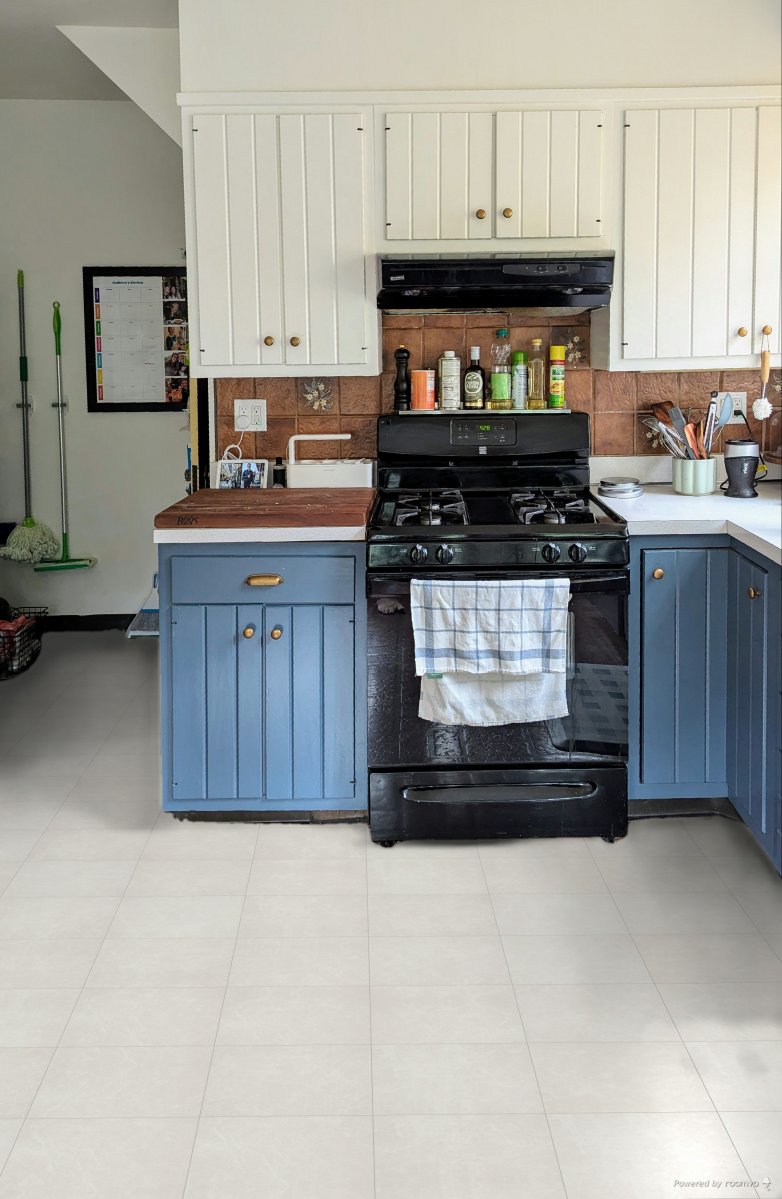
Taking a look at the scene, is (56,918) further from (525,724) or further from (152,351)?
(152,351)

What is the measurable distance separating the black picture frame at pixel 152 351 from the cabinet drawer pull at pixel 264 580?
2.58 metres

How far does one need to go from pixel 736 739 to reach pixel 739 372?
4.18 feet

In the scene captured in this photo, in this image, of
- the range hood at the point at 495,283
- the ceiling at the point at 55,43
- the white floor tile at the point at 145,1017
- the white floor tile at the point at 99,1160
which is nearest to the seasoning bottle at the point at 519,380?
the range hood at the point at 495,283

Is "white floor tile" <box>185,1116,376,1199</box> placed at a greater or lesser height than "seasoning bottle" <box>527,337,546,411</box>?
lesser

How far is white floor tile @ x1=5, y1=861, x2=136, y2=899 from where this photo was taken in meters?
2.92

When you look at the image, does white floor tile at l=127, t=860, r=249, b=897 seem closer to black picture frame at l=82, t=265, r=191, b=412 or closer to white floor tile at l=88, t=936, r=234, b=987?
white floor tile at l=88, t=936, r=234, b=987

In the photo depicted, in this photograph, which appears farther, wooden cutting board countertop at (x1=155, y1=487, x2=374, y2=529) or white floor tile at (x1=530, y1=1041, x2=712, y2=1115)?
wooden cutting board countertop at (x1=155, y1=487, x2=374, y2=529)

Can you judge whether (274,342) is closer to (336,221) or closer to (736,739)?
(336,221)

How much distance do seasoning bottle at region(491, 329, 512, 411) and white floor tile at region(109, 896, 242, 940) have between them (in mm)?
1741

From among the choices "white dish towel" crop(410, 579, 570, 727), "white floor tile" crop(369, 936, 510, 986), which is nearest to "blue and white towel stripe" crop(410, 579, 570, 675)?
"white dish towel" crop(410, 579, 570, 727)

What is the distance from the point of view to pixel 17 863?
3.11 m

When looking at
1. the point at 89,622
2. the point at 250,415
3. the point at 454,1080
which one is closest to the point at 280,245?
the point at 250,415

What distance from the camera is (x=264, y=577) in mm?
3154

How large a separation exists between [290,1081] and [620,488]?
1.99 meters
